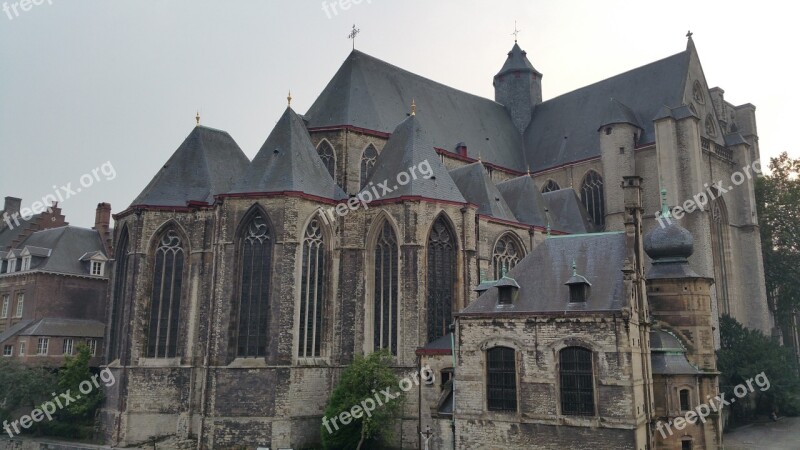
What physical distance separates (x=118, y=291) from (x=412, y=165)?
1488 cm

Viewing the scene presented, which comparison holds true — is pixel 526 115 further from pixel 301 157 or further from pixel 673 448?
pixel 673 448

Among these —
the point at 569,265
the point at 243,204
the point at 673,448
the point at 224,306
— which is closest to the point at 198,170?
the point at 243,204

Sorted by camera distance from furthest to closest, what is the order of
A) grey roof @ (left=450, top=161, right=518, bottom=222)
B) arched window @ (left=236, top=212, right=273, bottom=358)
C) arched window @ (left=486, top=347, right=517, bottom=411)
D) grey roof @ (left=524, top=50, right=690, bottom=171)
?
grey roof @ (left=524, top=50, right=690, bottom=171) → grey roof @ (left=450, top=161, right=518, bottom=222) → arched window @ (left=236, top=212, right=273, bottom=358) → arched window @ (left=486, top=347, right=517, bottom=411)

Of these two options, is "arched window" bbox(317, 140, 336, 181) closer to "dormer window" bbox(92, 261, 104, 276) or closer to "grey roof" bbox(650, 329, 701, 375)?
"grey roof" bbox(650, 329, 701, 375)

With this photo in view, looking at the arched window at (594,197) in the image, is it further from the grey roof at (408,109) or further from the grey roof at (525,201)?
the grey roof at (525,201)

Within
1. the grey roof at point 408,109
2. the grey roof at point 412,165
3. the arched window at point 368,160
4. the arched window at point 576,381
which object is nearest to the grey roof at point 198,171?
the grey roof at point 408,109

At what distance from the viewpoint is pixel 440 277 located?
2741 cm

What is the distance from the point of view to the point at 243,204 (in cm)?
2653

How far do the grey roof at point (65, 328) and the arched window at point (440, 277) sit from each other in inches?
859

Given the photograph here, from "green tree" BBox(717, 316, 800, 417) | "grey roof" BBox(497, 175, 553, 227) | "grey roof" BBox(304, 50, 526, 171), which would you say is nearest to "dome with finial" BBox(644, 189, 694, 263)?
"grey roof" BBox(497, 175, 553, 227)

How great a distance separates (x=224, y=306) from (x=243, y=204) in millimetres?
4207

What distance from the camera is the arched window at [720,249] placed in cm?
3819

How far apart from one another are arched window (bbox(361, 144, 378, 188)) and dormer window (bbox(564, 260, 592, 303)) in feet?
47.9

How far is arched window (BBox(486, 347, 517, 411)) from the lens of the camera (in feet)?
69.3
